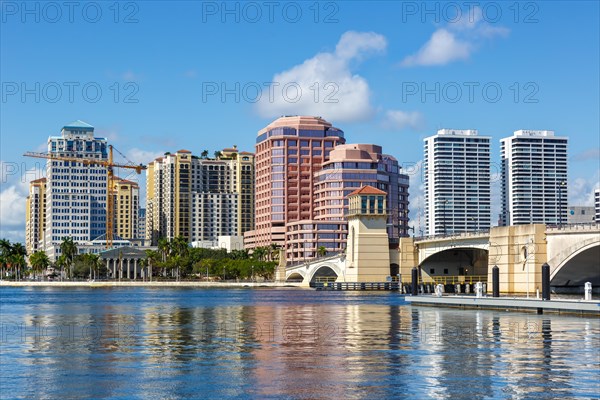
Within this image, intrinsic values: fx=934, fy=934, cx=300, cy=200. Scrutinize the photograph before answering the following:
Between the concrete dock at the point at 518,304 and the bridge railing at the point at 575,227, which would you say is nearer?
the concrete dock at the point at 518,304

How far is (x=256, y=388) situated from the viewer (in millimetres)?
37969

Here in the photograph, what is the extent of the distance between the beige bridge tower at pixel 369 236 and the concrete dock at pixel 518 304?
59.2 m

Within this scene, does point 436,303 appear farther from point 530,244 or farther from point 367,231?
point 367,231

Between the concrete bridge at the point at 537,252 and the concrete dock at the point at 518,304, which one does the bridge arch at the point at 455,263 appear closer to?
the concrete bridge at the point at 537,252

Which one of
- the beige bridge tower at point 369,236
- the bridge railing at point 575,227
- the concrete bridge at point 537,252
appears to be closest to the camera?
the bridge railing at point 575,227

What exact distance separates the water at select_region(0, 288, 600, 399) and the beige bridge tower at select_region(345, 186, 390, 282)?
9289 centimetres

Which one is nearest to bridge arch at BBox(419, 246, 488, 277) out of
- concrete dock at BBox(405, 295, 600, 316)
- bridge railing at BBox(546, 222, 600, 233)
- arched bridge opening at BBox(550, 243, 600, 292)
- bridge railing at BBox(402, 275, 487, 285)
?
bridge railing at BBox(402, 275, 487, 285)

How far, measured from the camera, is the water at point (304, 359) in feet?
124

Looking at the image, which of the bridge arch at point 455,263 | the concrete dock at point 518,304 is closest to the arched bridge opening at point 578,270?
the concrete dock at point 518,304

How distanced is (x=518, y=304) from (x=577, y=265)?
102 ft

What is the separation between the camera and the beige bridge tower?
6806 inches

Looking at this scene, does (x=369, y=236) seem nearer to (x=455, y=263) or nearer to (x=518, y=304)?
(x=455, y=263)

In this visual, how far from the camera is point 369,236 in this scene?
17288cm

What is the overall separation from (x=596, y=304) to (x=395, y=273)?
104 m
